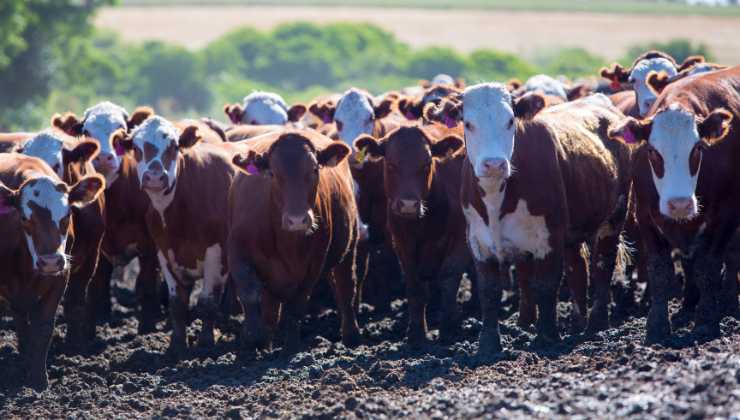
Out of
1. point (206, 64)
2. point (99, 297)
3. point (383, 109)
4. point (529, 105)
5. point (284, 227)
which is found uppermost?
point (529, 105)

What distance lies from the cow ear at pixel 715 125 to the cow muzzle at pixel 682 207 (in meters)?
0.59

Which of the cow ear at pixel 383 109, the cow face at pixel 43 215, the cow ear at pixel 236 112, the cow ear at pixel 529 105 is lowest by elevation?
the cow ear at pixel 236 112

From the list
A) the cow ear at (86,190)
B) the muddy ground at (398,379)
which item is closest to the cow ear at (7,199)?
the cow ear at (86,190)

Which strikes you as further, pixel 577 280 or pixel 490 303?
pixel 577 280

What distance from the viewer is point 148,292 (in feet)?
43.2

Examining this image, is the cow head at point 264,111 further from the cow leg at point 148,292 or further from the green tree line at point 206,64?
the green tree line at point 206,64

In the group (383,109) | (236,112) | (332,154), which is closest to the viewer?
(332,154)

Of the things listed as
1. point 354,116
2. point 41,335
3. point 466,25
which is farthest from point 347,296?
point 466,25

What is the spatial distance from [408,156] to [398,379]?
2.76 metres

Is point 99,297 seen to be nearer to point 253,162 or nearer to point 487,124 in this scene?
point 253,162

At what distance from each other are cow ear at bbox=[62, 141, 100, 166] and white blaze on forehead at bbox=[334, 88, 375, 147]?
11.3 ft

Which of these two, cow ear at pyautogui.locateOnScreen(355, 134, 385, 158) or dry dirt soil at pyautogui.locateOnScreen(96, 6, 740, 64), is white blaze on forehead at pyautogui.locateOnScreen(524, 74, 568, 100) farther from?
dry dirt soil at pyautogui.locateOnScreen(96, 6, 740, 64)

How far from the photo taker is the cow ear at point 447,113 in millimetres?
10500

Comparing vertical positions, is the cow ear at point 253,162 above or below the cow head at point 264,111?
above
